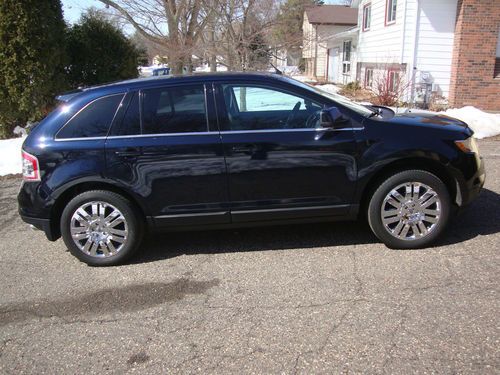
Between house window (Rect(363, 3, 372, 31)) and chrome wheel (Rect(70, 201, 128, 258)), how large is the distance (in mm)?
18336

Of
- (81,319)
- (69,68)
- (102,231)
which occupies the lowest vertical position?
(81,319)

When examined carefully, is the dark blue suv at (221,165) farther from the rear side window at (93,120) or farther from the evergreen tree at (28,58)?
the evergreen tree at (28,58)

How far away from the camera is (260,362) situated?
287cm

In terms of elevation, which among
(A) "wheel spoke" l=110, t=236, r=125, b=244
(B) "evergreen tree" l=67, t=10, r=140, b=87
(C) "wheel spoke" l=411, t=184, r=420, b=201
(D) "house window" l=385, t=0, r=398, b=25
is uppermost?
(D) "house window" l=385, t=0, r=398, b=25

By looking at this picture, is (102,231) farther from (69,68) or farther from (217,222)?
(69,68)

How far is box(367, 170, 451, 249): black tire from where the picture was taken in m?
4.25

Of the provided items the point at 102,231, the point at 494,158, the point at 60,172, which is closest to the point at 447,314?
the point at 102,231

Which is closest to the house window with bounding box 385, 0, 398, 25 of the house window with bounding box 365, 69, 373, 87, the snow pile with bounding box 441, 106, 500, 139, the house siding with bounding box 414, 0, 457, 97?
the house siding with bounding box 414, 0, 457, 97

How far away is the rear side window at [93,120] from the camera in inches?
165

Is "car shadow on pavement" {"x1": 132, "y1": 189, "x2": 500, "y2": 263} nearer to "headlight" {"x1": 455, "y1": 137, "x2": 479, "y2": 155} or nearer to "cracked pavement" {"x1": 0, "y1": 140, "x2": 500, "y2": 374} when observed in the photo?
"cracked pavement" {"x1": 0, "y1": 140, "x2": 500, "y2": 374}

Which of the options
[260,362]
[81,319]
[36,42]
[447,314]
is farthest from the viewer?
[36,42]

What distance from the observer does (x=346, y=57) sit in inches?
1040

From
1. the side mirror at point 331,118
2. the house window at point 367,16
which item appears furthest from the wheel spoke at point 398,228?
the house window at point 367,16

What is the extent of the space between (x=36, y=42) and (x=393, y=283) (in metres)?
8.73
